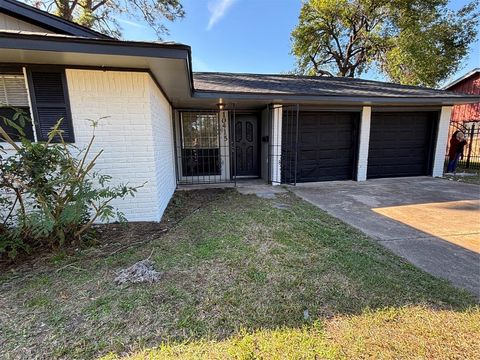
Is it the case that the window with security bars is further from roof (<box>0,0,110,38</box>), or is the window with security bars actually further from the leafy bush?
the leafy bush

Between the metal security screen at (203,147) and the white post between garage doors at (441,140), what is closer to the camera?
the metal security screen at (203,147)

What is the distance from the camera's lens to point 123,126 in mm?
3590

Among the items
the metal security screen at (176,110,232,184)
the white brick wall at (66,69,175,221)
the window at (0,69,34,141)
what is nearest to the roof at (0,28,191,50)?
the white brick wall at (66,69,175,221)

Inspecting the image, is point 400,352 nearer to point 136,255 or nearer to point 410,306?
point 410,306

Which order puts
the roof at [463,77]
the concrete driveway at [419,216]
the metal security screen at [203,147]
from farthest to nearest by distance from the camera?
the roof at [463,77], the metal security screen at [203,147], the concrete driveway at [419,216]

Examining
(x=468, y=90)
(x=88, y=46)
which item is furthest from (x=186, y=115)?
(x=468, y=90)

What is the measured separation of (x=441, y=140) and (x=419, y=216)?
5.16 m

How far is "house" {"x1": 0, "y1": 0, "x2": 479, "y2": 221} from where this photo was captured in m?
3.21

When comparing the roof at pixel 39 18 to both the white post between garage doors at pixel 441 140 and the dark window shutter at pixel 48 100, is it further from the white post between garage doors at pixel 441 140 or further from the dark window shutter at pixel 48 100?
the white post between garage doors at pixel 441 140

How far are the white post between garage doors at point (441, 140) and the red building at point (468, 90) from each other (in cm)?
595

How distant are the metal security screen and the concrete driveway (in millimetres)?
2589

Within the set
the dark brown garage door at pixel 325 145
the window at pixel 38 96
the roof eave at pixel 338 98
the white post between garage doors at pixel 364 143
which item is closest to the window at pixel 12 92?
the window at pixel 38 96

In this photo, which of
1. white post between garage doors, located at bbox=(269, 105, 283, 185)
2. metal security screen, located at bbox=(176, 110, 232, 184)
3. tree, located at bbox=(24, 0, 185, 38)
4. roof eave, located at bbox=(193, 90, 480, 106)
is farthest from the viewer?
tree, located at bbox=(24, 0, 185, 38)

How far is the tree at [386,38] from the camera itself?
38.5ft
